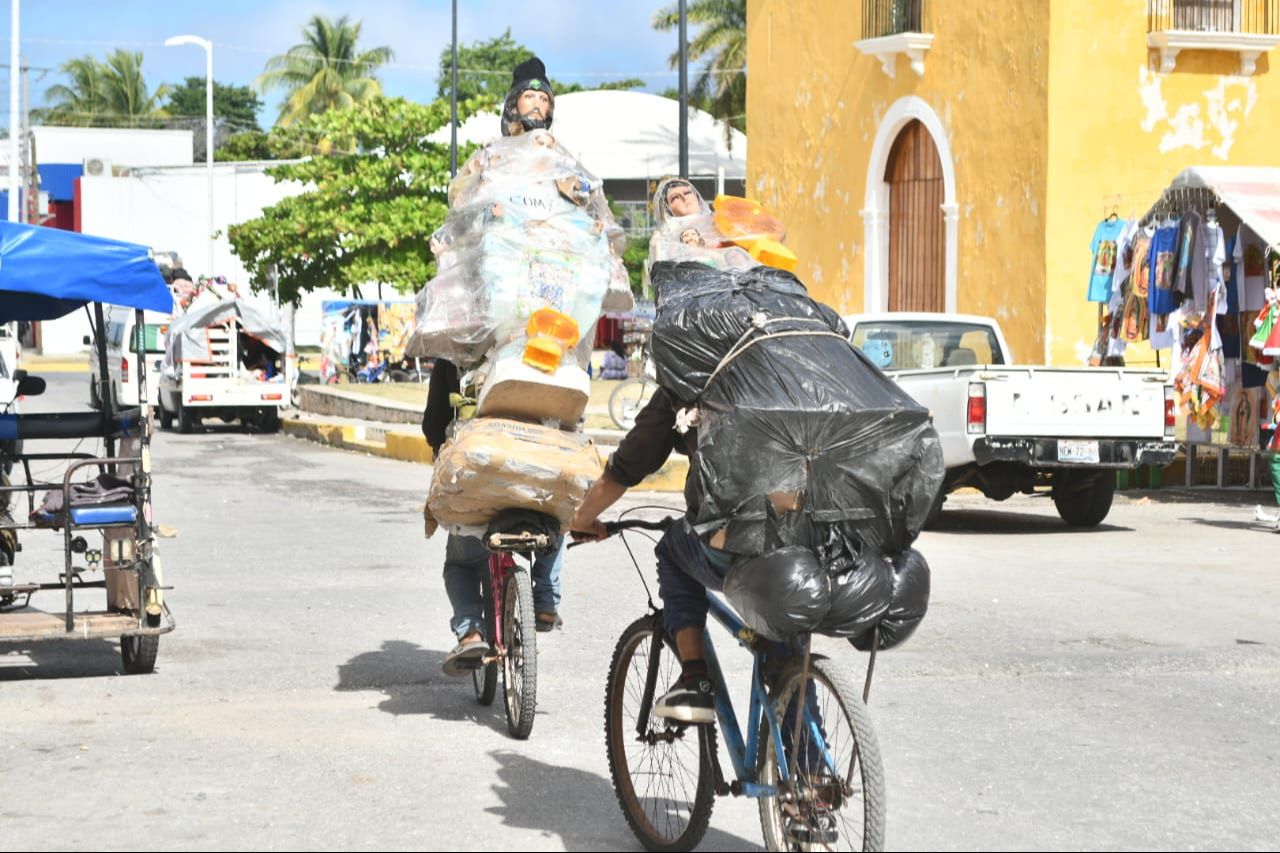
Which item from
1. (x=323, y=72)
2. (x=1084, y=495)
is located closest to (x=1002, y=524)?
(x=1084, y=495)

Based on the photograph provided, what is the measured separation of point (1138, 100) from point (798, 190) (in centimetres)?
686

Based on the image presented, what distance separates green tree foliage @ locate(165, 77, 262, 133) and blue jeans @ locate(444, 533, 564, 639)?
282 ft

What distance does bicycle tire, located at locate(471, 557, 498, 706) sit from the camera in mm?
7219

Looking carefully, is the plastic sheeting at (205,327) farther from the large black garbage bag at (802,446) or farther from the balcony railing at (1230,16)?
the large black garbage bag at (802,446)

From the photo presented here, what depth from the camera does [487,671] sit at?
7.45 m

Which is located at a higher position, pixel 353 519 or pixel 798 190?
pixel 798 190

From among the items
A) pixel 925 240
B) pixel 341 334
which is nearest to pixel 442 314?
pixel 925 240

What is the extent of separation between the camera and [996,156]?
2095cm

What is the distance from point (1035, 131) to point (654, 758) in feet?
52.7

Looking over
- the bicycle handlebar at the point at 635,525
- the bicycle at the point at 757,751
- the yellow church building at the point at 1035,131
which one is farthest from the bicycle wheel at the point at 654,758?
the yellow church building at the point at 1035,131

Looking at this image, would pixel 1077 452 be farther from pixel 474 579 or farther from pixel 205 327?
pixel 205 327

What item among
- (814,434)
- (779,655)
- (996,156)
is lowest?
(779,655)

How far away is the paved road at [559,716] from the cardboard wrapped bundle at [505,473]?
89cm

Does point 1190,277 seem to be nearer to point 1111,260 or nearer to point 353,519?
point 1111,260
